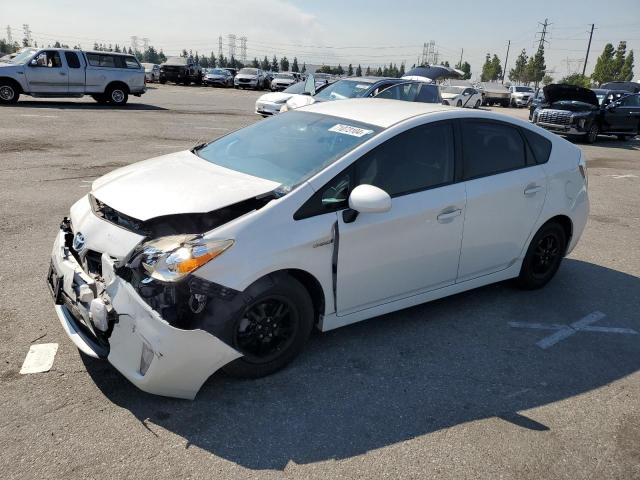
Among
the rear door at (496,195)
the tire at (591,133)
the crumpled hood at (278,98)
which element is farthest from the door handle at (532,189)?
the tire at (591,133)

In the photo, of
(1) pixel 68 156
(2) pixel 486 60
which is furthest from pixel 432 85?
(2) pixel 486 60

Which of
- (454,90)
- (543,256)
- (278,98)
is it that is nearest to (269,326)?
(543,256)

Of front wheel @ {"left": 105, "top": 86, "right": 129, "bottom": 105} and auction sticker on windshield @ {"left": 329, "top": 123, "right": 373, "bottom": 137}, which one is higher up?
auction sticker on windshield @ {"left": 329, "top": 123, "right": 373, "bottom": 137}

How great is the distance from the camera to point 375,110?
430cm

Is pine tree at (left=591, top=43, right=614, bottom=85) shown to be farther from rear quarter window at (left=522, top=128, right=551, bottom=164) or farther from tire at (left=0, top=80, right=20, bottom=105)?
rear quarter window at (left=522, top=128, right=551, bottom=164)

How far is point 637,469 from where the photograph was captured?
285 cm

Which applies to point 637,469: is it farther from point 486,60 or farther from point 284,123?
point 486,60

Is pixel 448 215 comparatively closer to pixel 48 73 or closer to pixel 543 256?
pixel 543 256

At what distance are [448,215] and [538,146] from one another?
4.62 feet

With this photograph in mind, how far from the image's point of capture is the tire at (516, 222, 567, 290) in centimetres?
483

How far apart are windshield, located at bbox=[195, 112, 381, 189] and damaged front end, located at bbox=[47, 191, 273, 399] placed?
646mm

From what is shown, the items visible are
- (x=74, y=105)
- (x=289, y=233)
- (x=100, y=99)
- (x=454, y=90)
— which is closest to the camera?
(x=289, y=233)

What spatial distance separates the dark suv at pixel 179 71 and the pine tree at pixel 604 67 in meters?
64.5

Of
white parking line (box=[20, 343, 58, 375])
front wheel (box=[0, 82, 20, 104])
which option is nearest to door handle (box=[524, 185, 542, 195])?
white parking line (box=[20, 343, 58, 375])
